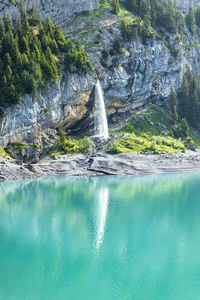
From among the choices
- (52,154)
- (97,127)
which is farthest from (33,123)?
(97,127)

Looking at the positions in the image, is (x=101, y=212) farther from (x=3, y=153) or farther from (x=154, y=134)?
(x=154, y=134)

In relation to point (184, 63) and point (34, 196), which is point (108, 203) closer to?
point (34, 196)

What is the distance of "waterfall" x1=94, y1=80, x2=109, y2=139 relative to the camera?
85750mm

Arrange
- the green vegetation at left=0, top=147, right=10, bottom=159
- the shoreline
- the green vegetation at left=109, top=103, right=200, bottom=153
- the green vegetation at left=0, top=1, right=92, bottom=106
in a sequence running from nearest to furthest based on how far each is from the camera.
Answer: the green vegetation at left=0, top=147, right=10, bottom=159 → the shoreline → the green vegetation at left=0, top=1, right=92, bottom=106 → the green vegetation at left=109, top=103, right=200, bottom=153

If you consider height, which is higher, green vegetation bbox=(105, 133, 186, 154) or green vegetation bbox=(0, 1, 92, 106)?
green vegetation bbox=(0, 1, 92, 106)

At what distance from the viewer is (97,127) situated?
286 feet

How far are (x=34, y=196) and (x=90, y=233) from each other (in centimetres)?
2073

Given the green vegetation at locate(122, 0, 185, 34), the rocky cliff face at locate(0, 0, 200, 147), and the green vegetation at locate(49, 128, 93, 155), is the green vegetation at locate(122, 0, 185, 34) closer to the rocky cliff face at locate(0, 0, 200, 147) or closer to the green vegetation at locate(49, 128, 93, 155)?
the rocky cliff face at locate(0, 0, 200, 147)

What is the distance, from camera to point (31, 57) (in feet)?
230

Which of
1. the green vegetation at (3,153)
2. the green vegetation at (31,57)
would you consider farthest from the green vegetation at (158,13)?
the green vegetation at (3,153)

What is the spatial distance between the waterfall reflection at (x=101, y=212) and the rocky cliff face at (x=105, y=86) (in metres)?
27.9

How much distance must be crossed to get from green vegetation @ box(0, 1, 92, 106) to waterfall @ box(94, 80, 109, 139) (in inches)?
314

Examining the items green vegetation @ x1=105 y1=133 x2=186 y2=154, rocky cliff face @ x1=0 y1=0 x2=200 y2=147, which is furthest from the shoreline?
rocky cliff face @ x1=0 y1=0 x2=200 y2=147

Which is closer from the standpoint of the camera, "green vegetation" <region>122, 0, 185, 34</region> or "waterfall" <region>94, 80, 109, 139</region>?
"waterfall" <region>94, 80, 109, 139</region>
